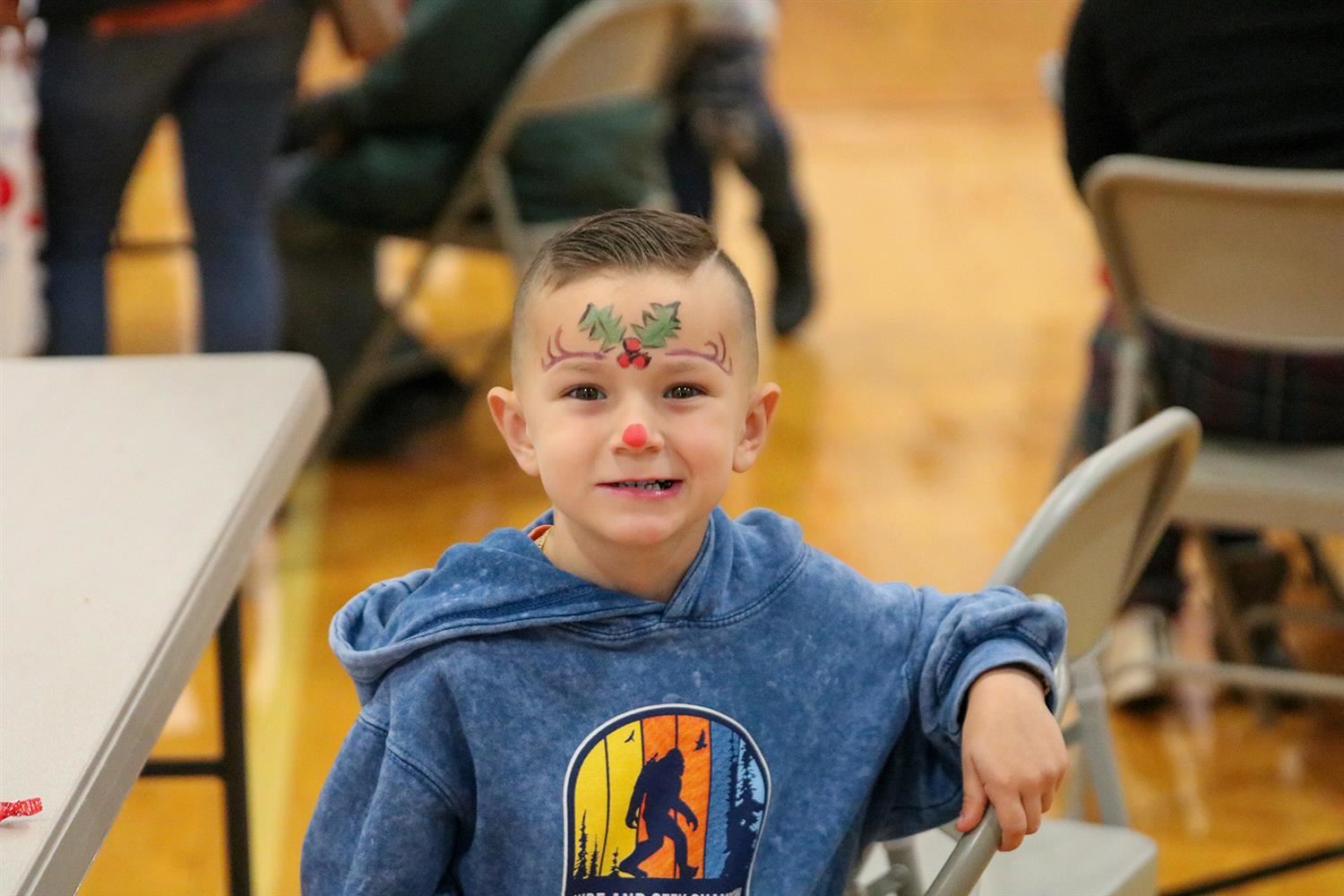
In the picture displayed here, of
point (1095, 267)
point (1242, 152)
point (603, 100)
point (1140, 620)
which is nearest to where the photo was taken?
point (1242, 152)

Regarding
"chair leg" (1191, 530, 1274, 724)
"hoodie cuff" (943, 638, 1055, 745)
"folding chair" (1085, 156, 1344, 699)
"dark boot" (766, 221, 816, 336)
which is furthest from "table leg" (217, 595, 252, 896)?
"dark boot" (766, 221, 816, 336)

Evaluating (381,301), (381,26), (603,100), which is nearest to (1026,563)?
(381,26)

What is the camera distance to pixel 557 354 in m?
0.93

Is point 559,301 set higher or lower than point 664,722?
higher

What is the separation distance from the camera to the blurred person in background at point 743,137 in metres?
3.27

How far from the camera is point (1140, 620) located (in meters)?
2.25

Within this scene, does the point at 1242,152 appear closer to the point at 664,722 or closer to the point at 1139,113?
the point at 1139,113

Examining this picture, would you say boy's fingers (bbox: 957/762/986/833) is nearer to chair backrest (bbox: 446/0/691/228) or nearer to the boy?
the boy

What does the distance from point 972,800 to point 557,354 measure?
326 mm

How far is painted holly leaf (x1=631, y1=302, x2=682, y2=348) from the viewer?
924mm

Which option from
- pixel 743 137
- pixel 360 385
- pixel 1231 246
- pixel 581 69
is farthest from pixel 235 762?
pixel 743 137

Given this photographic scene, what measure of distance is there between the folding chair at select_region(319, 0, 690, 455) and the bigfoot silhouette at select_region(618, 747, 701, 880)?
1845 millimetres

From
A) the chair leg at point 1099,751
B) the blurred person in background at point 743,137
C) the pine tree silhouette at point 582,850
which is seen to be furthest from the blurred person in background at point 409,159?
the pine tree silhouette at point 582,850

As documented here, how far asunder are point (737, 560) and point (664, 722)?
104 millimetres
